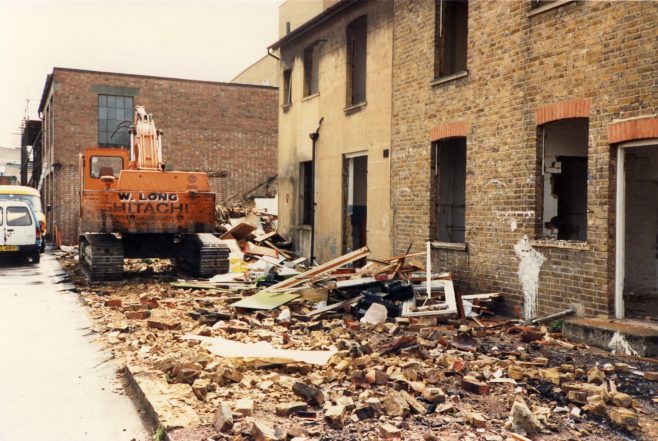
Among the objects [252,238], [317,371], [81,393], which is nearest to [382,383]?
[317,371]

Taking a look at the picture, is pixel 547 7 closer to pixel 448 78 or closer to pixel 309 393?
pixel 448 78

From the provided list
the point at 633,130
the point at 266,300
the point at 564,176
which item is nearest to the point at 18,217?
the point at 266,300

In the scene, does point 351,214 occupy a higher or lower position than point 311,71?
lower

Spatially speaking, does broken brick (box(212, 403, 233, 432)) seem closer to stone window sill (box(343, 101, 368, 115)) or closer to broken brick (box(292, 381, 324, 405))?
broken brick (box(292, 381, 324, 405))

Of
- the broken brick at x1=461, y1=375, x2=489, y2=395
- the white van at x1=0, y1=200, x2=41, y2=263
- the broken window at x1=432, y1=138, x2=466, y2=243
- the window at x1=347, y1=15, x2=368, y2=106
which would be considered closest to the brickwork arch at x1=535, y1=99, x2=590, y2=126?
the broken window at x1=432, y1=138, x2=466, y2=243

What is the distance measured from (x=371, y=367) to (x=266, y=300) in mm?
4351

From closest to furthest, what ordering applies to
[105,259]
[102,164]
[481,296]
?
1. [481,296]
2. [105,259]
3. [102,164]

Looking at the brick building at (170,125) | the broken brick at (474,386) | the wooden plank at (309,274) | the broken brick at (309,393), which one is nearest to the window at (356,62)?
the wooden plank at (309,274)

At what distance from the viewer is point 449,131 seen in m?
11.7

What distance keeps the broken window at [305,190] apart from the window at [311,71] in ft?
7.19

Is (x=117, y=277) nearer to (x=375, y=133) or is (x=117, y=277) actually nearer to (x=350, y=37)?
(x=375, y=133)

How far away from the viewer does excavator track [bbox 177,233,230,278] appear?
49.5ft

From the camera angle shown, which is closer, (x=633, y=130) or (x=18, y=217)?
(x=633, y=130)

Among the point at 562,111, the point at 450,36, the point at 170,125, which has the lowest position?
the point at 562,111
